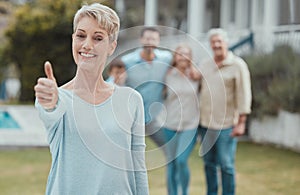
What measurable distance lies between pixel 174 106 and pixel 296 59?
231 inches

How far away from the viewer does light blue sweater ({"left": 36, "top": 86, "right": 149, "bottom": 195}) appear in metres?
2.14

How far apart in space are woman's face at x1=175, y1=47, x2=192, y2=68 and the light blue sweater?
2482mm

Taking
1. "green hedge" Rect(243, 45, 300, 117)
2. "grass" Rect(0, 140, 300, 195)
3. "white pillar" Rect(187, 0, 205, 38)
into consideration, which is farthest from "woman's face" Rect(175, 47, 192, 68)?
"white pillar" Rect(187, 0, 205, 38)

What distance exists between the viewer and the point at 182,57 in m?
4.79

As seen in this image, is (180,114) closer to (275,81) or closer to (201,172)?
(201,172)

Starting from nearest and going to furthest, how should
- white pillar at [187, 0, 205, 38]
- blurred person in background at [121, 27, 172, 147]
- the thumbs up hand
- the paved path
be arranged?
1. the thumbs up hand
2. blurred person in background at [121, 27, 172, 147]
3. the paved path
4. white pillar at [187, 0, 205, 38]

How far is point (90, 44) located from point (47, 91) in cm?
24

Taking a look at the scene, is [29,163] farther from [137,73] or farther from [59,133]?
[59,133]

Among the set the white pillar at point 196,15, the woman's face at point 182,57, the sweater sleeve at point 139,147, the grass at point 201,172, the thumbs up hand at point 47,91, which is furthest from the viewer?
the white pillar at point 196,15

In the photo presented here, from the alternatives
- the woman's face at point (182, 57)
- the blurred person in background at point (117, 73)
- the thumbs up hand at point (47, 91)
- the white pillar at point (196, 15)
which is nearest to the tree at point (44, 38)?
the white pillar at point (196, 15)

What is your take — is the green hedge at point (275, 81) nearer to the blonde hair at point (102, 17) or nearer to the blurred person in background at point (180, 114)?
the blurred person in background at point (180, 114)

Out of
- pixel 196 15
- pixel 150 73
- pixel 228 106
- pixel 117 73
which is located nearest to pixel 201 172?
pixel 228 106

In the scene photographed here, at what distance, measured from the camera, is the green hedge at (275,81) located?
30.5 ft

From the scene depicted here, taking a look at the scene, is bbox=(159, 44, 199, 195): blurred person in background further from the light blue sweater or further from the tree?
the tree
